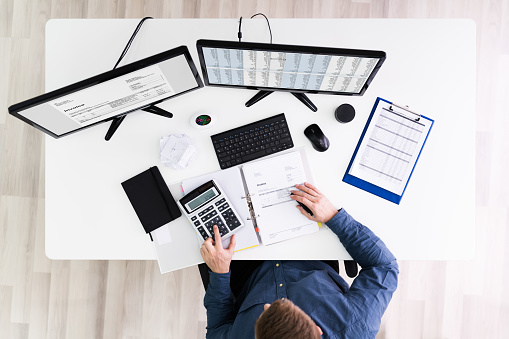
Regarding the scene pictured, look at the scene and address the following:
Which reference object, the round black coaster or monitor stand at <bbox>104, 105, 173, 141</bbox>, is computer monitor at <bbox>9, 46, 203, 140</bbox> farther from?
the round black coaster

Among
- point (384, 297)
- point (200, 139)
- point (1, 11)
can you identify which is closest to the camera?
point (384, 297)

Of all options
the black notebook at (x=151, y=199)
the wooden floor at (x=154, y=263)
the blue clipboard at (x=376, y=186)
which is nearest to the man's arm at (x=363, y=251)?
the blue clipboard at (x=376, y=186)

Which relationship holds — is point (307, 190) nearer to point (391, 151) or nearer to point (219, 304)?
point (391, 151)

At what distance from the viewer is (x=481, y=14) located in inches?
82.1

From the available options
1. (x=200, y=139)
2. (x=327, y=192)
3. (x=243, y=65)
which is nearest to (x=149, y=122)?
(x=200, y=139)

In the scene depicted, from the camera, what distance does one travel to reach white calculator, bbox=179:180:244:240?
1.34 m

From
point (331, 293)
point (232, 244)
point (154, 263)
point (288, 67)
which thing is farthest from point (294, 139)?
point (154, 263)

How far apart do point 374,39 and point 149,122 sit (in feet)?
2.91

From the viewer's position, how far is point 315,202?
1.33 m

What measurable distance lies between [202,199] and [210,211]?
2.0 inches

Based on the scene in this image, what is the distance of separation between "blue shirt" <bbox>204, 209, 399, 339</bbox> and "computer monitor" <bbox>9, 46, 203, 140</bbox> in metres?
0.67

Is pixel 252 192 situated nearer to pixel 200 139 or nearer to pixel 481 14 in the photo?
pixel 200 139

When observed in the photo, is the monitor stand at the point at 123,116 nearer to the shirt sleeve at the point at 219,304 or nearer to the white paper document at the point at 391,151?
the shirt sleeve at the point at 219,304

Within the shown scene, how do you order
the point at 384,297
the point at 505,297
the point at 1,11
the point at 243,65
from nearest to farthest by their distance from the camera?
the point at 243,65 → the point at 384,297 → the point at 505,297 → the point at 1,11
